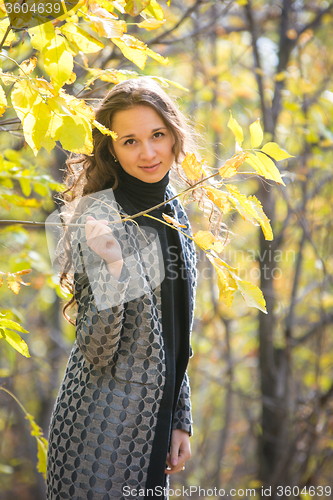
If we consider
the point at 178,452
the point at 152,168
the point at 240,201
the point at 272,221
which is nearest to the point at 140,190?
the point at 152,168

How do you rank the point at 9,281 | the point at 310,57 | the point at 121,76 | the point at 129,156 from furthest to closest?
the point at 310,57, the point at 129,156, the point at 121,76, the point at 9,281

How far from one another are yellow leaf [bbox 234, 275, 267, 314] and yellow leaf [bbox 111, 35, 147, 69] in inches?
19.2

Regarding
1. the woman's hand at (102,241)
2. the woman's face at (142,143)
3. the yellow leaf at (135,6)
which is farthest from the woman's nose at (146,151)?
the yellow leaf at (135,6)

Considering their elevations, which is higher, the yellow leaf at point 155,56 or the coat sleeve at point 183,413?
the yellow leaf at point 155,56

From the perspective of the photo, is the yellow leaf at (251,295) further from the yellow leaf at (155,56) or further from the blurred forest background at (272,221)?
the blurred forest background at (272,221)

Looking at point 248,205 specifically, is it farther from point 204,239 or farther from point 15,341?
point 15,341

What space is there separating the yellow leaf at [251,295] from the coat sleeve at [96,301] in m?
0.35

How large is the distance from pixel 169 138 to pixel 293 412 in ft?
7.25

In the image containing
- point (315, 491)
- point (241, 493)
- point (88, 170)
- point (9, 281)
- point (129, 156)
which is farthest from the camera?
point (241, 493)

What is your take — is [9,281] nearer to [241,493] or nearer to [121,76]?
[121,76]

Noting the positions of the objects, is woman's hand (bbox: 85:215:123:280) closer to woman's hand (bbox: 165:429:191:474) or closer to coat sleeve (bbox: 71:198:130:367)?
coat sleeve (bbox: 71:198:130:367)

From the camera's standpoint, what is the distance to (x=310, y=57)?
3717mm

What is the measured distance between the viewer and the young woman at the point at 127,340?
1.20 metres

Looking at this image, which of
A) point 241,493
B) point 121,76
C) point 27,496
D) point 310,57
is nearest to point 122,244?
point 121,76
